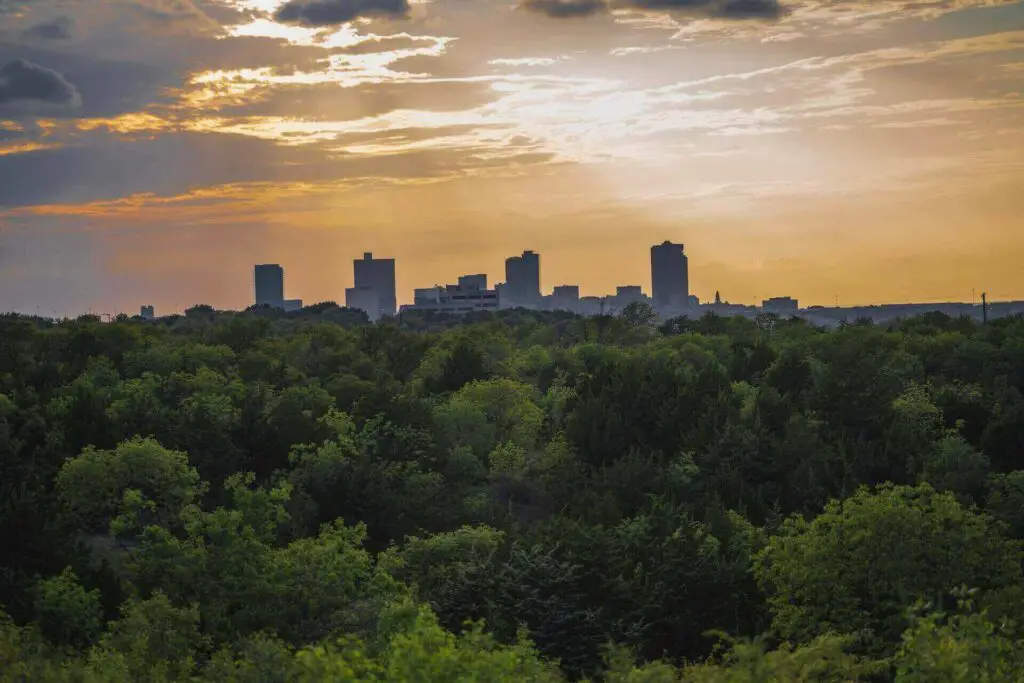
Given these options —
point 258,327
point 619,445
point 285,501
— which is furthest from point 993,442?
point 258,327

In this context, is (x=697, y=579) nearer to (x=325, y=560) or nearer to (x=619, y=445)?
(x=325, y=560)

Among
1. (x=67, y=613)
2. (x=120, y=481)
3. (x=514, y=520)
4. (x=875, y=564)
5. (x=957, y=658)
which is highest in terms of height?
(x=120, y=481)

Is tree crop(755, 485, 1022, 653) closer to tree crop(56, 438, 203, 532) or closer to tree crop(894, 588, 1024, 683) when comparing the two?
tree crop(894, 588, 1024, 683)

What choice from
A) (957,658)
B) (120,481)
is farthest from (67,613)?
(957,658)

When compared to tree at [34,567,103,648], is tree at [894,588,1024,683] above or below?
above

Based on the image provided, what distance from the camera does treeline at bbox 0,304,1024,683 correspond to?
39.7 metres

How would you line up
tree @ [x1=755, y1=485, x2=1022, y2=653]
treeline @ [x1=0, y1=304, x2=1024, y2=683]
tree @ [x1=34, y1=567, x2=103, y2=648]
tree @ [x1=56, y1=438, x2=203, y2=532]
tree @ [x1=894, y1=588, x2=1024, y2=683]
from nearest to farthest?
tree @ [x1=894, y1=588, x2=1024, y2=683] < treeline @ [x1=0, y1=304, x2=1024, y2=683] < tree @ [x1=755, y1=485, x2=1022, y2=653] < tree @ [x1=34, y1=567, x2=103, y2=648] < tree @ [x1=56, y1=438, x2=203, y2=532]

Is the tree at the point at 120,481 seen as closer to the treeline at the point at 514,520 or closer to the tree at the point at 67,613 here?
the treeline at the point at 514,520

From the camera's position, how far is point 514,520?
231 ft

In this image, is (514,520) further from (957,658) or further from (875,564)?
(957,658)

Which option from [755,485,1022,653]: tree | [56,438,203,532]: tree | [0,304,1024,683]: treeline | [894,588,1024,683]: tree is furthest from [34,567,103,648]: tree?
[894,588,1024,683]: tree

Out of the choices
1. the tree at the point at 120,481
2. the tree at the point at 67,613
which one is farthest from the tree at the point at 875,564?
the tree at the point at 120,481

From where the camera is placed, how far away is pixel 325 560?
170 feet

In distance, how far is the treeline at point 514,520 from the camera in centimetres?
3972
